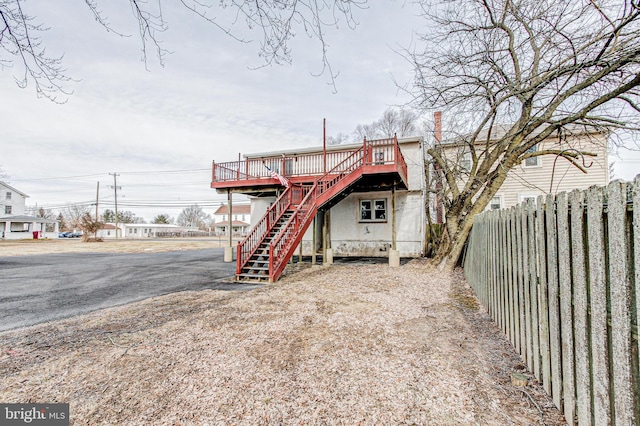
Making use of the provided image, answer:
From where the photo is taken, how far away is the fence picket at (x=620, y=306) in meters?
1.50

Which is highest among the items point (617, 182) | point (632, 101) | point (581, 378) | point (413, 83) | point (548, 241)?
point (413, 83)

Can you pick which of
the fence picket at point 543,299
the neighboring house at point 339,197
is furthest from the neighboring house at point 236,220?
the fence picket at point 543,299

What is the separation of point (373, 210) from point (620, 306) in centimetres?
1262

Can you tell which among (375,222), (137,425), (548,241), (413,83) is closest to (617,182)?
(548,241)

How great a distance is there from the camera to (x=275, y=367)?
294 cm

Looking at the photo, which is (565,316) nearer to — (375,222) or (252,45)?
(252,45)

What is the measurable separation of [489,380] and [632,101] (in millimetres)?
7590

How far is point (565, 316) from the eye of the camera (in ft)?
6.98

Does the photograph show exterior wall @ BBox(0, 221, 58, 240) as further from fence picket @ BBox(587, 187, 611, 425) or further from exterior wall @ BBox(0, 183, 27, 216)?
fence picket @ BBox(587, 187, 611, 425)

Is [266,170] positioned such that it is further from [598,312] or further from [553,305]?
[598,312]

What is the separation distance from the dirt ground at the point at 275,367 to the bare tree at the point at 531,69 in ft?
15.9

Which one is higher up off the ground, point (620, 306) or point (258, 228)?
point (258, 228)

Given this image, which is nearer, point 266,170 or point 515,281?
point 515,281

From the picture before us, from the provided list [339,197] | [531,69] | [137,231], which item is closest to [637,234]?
[531,69]
